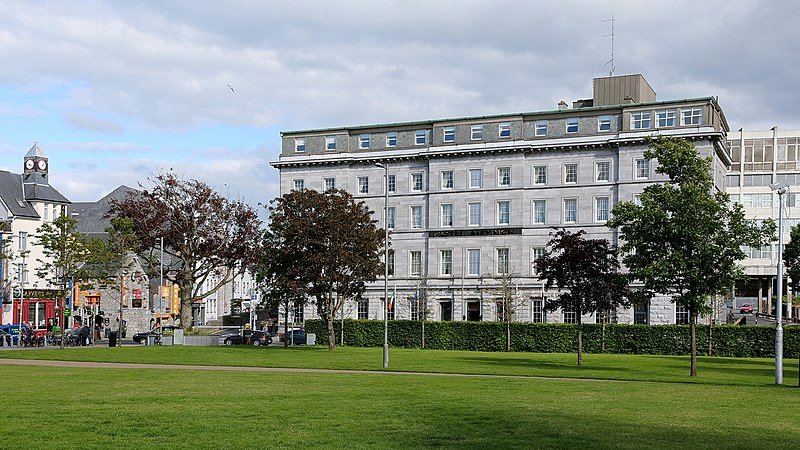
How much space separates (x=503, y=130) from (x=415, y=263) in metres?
16.4

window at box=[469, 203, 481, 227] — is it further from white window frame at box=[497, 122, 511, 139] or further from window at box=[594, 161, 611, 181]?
window at box=[594, 161, 611, 181]

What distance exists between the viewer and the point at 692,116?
276 ft

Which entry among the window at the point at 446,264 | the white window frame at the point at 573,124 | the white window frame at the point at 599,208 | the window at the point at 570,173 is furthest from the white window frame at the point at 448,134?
the white window frame at the point at 599,208

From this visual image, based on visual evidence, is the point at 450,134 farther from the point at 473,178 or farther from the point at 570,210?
the point at 570,210

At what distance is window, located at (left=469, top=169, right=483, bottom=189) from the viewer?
93.1 m

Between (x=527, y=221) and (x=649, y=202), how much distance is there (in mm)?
50594

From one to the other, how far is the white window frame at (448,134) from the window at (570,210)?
13.2m

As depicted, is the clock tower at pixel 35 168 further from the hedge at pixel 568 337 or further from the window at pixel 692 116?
the window at pixel 692 116

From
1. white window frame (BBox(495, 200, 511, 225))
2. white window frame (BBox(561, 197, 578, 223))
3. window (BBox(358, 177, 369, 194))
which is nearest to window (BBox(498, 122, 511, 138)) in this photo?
white window frame (BBox(495, 200, 511, 225))

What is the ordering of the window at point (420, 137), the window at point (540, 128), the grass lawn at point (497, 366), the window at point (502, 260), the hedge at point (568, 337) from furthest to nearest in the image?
the window at point (420, 137) < the window at point (502, 260) < the window at point (540, 128) < the hedge at point (568, 337) < the grass lawn at point (497, 366)

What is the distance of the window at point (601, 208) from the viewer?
3452 inches

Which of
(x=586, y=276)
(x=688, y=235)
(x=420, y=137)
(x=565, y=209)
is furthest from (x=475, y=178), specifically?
(x=688, y=235)

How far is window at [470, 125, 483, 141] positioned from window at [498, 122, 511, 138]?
6.62 feet

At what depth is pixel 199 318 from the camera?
143500 mm
